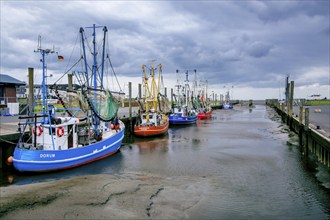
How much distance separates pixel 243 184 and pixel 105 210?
807 centimetres

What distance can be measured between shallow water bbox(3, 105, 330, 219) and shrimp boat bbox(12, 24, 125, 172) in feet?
2.46

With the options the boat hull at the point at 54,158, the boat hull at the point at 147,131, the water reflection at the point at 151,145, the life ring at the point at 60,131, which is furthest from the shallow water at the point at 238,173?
the boat hull at the point at 147,131

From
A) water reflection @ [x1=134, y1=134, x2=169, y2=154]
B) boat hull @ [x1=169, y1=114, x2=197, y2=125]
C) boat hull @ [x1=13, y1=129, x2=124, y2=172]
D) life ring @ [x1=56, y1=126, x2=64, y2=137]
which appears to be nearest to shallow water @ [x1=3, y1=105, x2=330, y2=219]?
water reflection @ [x1=134, y1=134, x2=169, y2=154]

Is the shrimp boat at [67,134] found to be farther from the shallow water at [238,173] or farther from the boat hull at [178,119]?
the boat hull at [178,119]

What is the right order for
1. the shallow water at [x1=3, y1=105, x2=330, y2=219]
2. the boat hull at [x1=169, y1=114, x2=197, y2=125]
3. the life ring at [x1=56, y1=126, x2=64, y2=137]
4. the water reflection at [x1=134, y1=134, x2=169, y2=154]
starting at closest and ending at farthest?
the shallow water at [x1=3, y1=105, x2=330, y2=219] → the life ring at [x1=56, y1=126, x2=64, y2=137] → the water reflection at [x1=134, y1=134, x2=169, y2=154] → the boat hull at [x1=169, y1=114, x2=197, y2=125]

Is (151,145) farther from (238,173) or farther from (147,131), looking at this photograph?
(238,173)

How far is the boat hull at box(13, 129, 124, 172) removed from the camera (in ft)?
56.9

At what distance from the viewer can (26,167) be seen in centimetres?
1747

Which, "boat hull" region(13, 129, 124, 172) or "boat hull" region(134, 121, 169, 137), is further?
"boat hull" region(134, 121, 169, 137)

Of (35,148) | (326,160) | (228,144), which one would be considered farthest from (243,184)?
(228,144)

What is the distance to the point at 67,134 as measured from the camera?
19.9 m

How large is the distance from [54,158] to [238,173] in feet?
37.8

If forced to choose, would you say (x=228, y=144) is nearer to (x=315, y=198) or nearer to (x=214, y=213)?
(x=315, y=198)

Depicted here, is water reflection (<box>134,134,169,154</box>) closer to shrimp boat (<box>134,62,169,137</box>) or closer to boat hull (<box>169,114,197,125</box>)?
shrimp boat (<box>134,62,169,137</box>)
